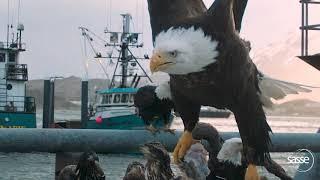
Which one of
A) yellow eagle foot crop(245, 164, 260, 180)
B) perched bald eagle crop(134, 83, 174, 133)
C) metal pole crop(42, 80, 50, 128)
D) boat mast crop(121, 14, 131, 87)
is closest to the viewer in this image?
yellow eagle foot crop(245, 164, 260, 180)

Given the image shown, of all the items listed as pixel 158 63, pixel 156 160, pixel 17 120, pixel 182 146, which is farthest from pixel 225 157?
pixel 17 120

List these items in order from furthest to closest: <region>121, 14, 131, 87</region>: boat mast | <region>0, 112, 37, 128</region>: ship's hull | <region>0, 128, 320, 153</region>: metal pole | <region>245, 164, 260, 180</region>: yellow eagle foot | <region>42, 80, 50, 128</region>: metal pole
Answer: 1. <region>121, 14, 131, 87</region>: boat mast
2. <region>0, 112, 37, 128</region>: ship's hull
3. <region>42, 80, 50, 128</region>: metal pole
4. <region>0, 128, 320, 153</region>: metal pole
5. <region>245, 164, 260, 180</region>: yellow eagle foot

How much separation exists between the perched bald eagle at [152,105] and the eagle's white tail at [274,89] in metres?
0.46

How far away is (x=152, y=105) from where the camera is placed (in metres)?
2.85

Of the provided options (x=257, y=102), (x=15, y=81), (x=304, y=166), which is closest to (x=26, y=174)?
(x=15, y=81)

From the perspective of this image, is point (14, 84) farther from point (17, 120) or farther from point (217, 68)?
point (217, 68)

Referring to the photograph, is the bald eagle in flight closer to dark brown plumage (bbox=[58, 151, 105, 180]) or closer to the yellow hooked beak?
the yellow hooked beak

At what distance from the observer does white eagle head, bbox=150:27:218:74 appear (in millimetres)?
2115

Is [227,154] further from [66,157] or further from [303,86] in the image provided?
[66,157]

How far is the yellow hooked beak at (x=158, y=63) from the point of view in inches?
83.9

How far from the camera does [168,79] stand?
2613mm

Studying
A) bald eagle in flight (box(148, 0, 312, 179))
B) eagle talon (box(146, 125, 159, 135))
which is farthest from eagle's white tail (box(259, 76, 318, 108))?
eagle talon (box(146, 125, 159, 135))

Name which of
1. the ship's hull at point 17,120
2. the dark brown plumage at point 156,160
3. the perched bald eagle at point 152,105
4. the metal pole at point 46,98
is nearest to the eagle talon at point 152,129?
the perched bald eagle at point 152,105

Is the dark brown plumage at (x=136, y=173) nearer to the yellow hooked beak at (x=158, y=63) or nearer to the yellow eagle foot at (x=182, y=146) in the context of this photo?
the yellow eagle foot at (x=182, y=146)
